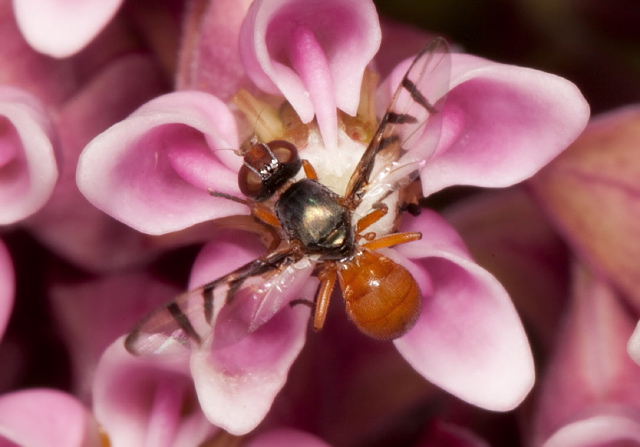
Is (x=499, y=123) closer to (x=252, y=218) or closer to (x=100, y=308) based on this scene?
Answer: (x=252, y=218)

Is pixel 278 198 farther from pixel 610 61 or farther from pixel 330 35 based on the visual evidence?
pixel 610 61

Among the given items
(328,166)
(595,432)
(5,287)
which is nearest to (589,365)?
(595,432)

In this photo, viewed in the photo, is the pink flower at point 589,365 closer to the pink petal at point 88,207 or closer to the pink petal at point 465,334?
the pink petal at point 465,334

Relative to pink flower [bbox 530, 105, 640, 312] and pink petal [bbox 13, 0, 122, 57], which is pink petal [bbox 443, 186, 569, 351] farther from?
pink petal [bbox 13, 0, 122, 57]

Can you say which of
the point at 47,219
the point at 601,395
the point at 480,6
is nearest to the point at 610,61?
the point at 480,6

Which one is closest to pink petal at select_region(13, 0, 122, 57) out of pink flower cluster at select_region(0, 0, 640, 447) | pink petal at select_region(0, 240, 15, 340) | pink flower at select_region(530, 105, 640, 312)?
pink flower cluster at select_region(0, 0, 640, 447)

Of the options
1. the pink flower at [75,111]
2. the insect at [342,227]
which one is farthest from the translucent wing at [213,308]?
the pink flower at [75,111]
